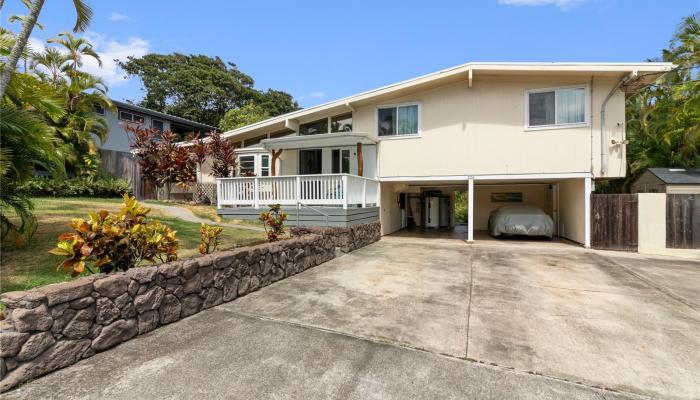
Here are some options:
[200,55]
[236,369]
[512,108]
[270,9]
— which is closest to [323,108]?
[270,9]

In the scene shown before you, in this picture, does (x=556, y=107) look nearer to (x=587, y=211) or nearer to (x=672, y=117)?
(x=587, y=211)

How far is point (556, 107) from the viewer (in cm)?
1050

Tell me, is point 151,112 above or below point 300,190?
above

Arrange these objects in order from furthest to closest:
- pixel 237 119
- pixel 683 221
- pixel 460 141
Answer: pixel 237 119, pixel 460 141, pixel 683 221

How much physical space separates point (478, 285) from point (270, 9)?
36.3 feet

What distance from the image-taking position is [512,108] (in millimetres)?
10820

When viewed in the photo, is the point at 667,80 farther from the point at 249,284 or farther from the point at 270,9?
the point at 249,284

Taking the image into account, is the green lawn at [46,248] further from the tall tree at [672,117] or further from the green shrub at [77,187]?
the tall tree at [672,117]

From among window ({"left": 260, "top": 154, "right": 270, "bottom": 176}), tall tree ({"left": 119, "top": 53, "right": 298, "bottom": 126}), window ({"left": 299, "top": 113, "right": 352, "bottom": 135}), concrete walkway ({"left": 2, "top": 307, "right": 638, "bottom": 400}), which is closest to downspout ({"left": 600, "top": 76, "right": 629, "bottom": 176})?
window ({"left": 299, "top": 113, "right": 352, "bottom": 135})

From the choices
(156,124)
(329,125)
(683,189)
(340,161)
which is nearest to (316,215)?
(340,161)

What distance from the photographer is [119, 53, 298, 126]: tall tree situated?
3338cm

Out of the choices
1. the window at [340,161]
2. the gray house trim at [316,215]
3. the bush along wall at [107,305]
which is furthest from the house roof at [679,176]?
the bush along wall at [107,305]

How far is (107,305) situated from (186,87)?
35.6m

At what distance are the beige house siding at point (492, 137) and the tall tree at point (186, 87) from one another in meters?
28.1
